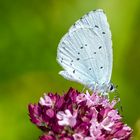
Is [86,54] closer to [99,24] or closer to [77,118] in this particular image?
[99,24]

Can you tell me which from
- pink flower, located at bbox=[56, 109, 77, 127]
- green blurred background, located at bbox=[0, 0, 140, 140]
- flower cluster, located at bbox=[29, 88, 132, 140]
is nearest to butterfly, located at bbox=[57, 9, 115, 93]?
flower cluster, located at bbox=[29, 88, 132, 140]

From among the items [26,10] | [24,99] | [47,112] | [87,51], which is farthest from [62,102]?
[26,10]

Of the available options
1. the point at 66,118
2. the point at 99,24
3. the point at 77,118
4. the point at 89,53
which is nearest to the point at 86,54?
the point at 89,53

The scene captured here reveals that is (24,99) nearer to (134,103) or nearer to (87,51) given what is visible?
(134,103)

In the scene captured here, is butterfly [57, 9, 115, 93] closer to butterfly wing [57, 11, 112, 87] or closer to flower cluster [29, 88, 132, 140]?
butterfly wing [57, 11, 112, 87]

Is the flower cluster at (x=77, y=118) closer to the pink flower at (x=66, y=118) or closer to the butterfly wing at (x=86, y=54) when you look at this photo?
the pink flower at (x=66, y=118)

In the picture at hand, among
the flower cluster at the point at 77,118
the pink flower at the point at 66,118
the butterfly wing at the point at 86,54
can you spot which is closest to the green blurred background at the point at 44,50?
the butterfly wing at the point at 86,54
